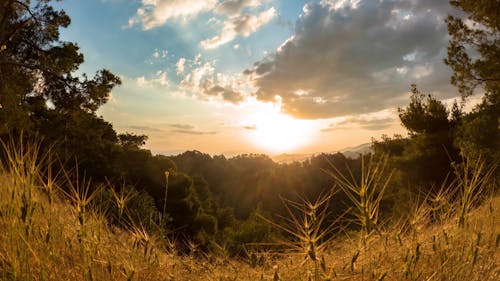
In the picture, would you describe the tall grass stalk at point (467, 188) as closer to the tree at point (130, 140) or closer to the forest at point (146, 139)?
the forest at point (146, 139)

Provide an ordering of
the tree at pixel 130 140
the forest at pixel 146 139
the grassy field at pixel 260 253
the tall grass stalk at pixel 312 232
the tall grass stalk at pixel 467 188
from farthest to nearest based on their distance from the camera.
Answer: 1. the tree at pixel 130 140
2. the forest at pixel 146 139
3. the tall grass stalk at pixel 467 188
4. the grassy field at pixel 260 253
5. the tall grass stalk at pixel 312 232

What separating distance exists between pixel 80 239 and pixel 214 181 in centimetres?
6604

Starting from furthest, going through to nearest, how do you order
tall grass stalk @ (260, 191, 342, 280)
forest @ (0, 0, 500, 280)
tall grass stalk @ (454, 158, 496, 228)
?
forest @ (0, 0, 500, 280)
tall grass stalk @ (454, 158, 496, 228)
tall grass stalk @ (260, 191, 342, 280)

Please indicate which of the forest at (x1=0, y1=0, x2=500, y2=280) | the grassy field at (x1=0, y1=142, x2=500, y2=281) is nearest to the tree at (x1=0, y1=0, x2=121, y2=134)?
the forest at (x1=0, y1=0, x2=500, y2=280)

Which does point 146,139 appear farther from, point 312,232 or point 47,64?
point 312,232

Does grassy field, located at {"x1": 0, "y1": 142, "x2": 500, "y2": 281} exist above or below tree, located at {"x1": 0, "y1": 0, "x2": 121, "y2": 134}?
below

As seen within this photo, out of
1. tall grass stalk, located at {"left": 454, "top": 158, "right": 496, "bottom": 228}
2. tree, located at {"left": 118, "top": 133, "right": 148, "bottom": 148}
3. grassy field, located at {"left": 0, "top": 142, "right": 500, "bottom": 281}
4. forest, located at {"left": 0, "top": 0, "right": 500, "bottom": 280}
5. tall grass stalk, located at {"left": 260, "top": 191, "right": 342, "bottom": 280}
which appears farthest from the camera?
tree, located at {"left": 118, "top": 133, "right": 148, "bottom": 148}

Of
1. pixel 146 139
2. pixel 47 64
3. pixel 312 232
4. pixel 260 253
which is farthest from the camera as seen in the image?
pixel 146 139

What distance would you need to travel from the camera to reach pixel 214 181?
68.4 meters

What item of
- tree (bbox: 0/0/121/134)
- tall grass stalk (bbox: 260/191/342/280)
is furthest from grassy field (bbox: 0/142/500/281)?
tree (bbox: 0/0/121/134)

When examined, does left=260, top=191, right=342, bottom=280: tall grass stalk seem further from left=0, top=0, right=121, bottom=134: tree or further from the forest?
left=0, top=0, right=121, bottom=134: tree

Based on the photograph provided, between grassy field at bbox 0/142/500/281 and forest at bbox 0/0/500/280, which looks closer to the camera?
grassy field at bbox 0/142/500/281

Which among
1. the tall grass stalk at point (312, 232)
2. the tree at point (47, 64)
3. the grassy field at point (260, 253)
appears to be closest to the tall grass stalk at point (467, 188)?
the grassy field at point (260, 253)

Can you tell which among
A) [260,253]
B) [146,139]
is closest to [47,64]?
[146,139]
